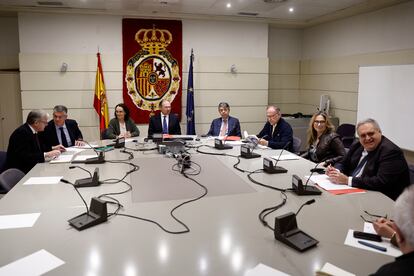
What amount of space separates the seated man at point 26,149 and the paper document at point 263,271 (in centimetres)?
261

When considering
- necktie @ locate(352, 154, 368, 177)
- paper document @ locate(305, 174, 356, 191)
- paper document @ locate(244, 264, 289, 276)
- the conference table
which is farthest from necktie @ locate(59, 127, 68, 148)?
paper document @ locate(244, 264, 289, 276)

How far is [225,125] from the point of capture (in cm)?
516

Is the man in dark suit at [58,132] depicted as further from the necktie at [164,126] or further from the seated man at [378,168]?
the seated man at [378,168]

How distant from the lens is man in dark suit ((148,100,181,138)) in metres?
5.17

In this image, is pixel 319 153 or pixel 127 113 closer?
pixel 319 153

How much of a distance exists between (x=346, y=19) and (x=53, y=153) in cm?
551

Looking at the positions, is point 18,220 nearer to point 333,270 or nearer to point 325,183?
point 333,270

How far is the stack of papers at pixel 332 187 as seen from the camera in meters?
2.34

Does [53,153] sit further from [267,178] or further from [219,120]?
[219,120]

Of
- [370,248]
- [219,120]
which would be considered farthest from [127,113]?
[370,248]

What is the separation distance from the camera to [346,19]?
6.25m

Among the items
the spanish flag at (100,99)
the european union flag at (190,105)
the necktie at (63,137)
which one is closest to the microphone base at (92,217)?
the necktie at (63,137)

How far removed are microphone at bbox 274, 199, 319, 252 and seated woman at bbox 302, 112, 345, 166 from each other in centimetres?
203

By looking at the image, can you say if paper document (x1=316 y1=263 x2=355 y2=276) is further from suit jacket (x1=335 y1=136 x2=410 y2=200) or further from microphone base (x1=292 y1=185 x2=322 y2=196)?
suit jacket (x1=335 y1=136 x2=410 y2=200)
